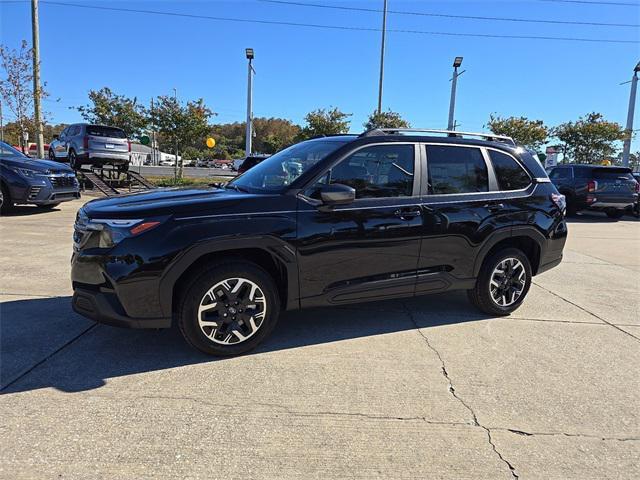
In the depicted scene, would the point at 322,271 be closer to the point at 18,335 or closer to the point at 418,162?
the point at 418,162

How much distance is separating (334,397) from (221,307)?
112 centimetres

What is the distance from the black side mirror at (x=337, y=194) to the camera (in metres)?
3.71

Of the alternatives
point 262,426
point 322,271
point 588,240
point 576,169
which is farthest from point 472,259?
point 576,169

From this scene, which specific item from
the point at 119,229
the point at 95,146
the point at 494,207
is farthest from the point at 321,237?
the point at 95,146

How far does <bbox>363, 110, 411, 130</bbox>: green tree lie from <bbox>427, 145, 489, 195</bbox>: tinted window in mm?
22892

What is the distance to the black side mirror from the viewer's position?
3.71 metres

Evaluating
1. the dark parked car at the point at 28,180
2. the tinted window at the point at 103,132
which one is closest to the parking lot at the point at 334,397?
the dark parked car at the point at 28,180

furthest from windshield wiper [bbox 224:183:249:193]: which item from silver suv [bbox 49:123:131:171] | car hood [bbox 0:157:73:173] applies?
silver suv [bbox 49:123:131:171]

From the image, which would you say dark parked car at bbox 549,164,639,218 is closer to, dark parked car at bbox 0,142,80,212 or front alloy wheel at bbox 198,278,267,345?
front alloy wheel at bbox 198,278,267,345

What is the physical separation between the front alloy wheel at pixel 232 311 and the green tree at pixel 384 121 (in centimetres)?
→ 2447

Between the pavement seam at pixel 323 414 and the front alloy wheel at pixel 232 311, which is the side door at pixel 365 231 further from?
the pavement seam at pixel 323 414

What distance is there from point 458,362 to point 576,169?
14.7 metres

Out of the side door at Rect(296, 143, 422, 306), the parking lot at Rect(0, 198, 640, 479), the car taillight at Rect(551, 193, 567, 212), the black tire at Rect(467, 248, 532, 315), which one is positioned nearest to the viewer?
the parking lot at Rect(0, 198, 640, 479)

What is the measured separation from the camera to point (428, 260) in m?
4.44
